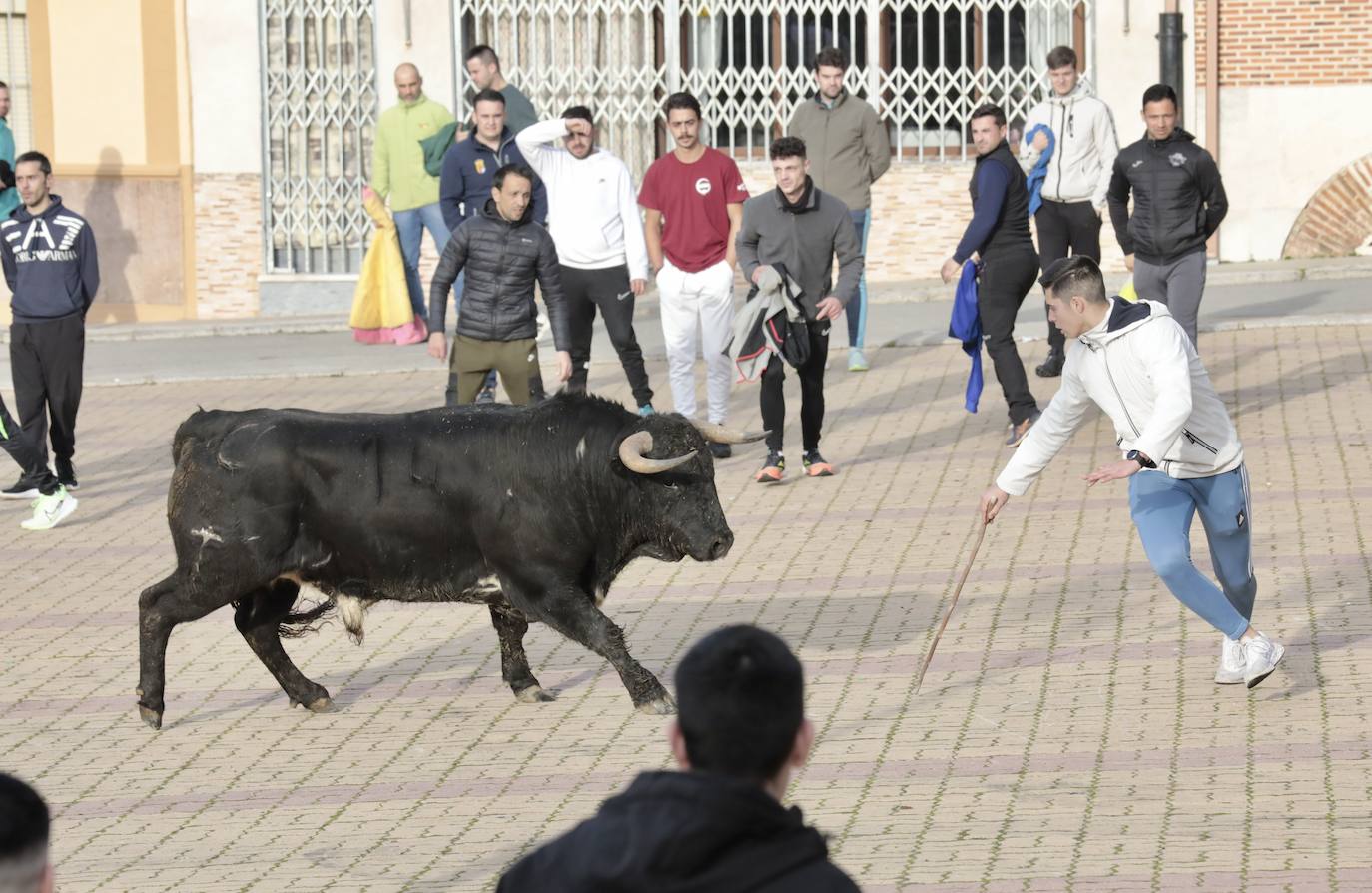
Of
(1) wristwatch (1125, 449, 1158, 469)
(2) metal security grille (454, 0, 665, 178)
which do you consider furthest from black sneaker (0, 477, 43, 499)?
(2) metal security grille (454, 0, 665, 178)

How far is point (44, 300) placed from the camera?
41.2 feet

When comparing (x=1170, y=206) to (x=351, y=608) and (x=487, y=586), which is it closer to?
(x=487, y=586)

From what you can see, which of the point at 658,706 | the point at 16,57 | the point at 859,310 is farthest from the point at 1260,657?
the point at 16,57

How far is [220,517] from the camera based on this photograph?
817 centimetres

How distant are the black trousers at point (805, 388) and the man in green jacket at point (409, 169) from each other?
19.6ft

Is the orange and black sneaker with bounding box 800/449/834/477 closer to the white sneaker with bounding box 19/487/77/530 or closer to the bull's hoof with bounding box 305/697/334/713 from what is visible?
the white sneaker with bounding box 19/487/77/530

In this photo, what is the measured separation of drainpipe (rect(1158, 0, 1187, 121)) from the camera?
2022 cm

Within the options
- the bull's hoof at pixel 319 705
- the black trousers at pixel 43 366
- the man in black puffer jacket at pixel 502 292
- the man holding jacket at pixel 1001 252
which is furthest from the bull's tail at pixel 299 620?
the man holding jacket at pixel 1001 252

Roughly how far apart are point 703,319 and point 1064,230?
299 cm

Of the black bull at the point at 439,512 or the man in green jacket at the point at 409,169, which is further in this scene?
the man in green jacket at the point at 409,169

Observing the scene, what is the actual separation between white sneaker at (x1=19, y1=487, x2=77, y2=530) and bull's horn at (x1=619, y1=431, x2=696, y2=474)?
529cm

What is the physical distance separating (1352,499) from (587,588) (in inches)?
186

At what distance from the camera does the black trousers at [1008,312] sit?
42.7 feet

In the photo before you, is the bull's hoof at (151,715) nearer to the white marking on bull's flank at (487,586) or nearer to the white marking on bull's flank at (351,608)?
the white marking on bull's flank at (351,608)
